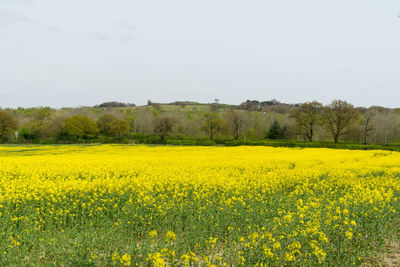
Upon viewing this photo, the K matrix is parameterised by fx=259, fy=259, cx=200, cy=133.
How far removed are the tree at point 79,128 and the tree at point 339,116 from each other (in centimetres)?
5781

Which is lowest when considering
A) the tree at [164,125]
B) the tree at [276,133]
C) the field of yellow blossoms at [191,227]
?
the field of yellow blossoms at [191,227]

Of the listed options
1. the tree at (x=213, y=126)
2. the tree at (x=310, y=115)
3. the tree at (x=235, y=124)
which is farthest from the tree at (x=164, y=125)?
the tree at (x=310, y=115)

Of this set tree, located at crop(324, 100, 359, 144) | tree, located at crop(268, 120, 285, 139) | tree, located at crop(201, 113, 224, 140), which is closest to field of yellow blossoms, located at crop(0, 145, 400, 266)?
tree, located at crop(324, 100, 359, 144)

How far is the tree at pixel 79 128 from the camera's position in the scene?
6619cm

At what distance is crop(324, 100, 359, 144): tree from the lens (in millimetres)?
54781

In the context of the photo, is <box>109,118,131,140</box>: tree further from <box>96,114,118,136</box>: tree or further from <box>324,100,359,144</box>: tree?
<box>324,100,359,144</box>: tree

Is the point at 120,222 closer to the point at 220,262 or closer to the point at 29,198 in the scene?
the point at 220,262

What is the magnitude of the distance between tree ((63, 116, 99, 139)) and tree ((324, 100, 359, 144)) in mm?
57807

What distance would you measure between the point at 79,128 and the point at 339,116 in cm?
6167

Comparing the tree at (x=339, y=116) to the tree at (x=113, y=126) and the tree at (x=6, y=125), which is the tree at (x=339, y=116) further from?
the tree at (x=6, y=125)

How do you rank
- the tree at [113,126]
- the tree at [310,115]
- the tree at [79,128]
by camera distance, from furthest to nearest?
the tree at [113,126], the tree at [79,128], the tree at [310,115]

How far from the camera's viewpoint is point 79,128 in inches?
2616

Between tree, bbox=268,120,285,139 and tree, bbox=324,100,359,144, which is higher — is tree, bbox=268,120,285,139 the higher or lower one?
the lower one

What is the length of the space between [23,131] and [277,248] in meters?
89.6
